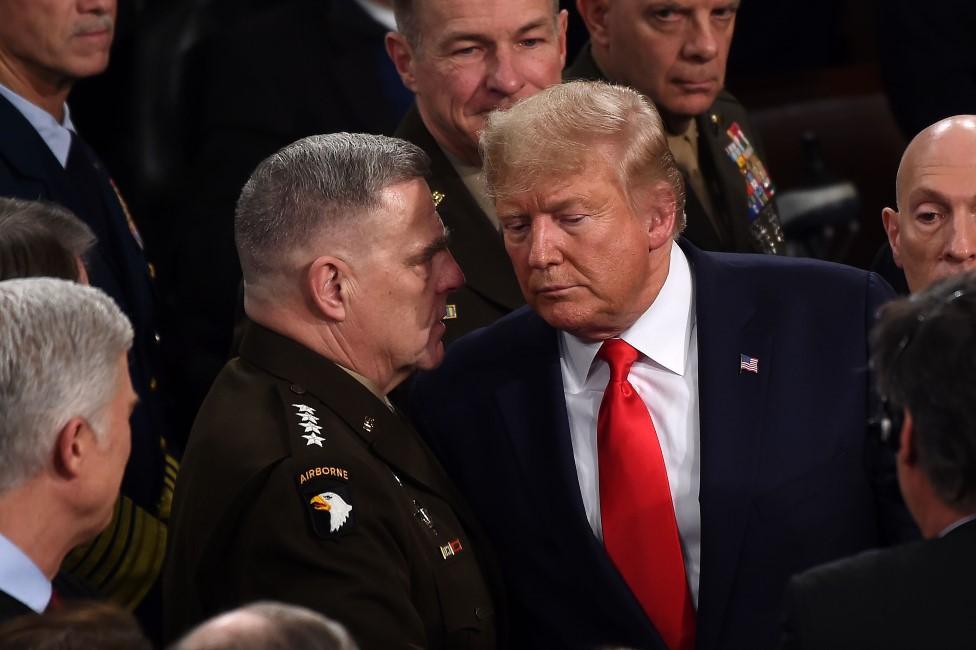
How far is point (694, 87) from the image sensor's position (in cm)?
378

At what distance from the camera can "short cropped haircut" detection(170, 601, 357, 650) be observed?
173 cm

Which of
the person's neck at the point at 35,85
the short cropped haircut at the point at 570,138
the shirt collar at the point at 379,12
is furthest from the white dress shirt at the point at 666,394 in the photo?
the shirt collar at the point at 379,12

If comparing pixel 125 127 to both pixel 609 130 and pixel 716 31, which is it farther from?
pixel 609 130

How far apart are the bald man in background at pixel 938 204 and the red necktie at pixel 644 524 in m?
0.63

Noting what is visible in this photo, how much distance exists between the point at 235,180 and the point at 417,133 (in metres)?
0.87

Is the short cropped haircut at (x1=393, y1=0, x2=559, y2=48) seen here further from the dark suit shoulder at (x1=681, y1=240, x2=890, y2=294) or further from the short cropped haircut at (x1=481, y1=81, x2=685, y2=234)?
the dark suit shoulder at (x1=681, y1=240, x2=890, y2=294)

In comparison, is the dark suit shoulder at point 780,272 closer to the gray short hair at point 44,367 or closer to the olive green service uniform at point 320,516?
the olive green service uniform at point 320,516

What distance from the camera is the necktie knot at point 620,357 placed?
9.08ft

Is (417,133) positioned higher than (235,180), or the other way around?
(417,133)

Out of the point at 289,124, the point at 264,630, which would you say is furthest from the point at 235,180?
the point at 264,630

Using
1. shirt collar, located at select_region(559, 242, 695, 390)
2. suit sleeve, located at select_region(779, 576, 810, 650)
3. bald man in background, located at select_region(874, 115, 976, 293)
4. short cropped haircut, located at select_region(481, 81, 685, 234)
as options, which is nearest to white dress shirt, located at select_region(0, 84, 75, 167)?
short cropped haircut, located at select_region(481, 81, 685, 234)

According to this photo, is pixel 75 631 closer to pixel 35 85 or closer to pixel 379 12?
pixel 35 85

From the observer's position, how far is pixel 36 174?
3402 mm

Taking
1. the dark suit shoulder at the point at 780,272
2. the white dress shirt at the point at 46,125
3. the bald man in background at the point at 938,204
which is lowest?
the white dress shirt at the point at 46,125
